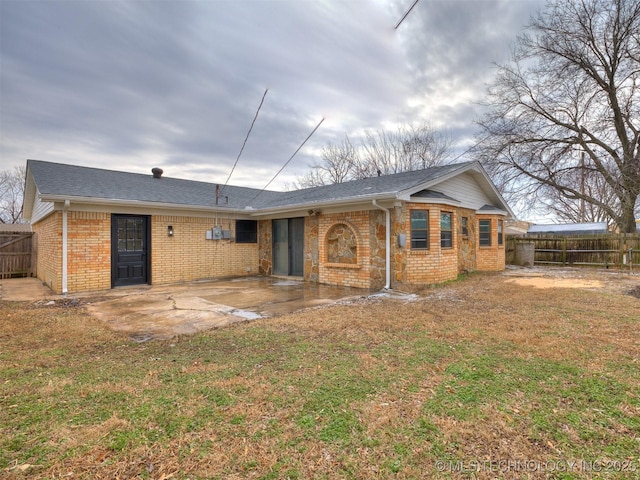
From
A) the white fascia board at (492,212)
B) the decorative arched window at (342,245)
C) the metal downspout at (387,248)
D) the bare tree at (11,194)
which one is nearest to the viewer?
the metal downspout at (387,248)

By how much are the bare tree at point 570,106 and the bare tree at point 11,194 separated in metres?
35.5

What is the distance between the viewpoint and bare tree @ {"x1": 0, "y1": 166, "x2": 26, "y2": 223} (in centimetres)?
2709

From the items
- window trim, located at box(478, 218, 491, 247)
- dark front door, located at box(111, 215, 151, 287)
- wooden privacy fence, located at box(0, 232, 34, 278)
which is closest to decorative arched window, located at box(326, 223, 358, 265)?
dark front door, located at box(111, 215, 151, 287)

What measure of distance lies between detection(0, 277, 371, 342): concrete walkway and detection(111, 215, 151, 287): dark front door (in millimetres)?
464

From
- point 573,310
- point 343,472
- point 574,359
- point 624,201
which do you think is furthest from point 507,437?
point 624,201

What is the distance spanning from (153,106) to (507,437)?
472 inches

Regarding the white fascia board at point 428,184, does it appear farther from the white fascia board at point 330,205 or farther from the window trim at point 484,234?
the window trim at point 484,234

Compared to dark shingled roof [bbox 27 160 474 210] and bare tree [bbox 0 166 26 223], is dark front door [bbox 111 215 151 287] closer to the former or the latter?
dark shingled roof [bbox 27 160 474 210]

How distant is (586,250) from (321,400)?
16.3 metres

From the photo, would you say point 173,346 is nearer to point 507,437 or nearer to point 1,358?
point 1,358

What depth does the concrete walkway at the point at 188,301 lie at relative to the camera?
5199mm

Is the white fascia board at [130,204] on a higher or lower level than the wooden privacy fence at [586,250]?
higher

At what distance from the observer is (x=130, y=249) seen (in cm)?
950

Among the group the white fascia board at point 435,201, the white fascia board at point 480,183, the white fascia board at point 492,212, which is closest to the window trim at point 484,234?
the white fascia board at point 492,212
